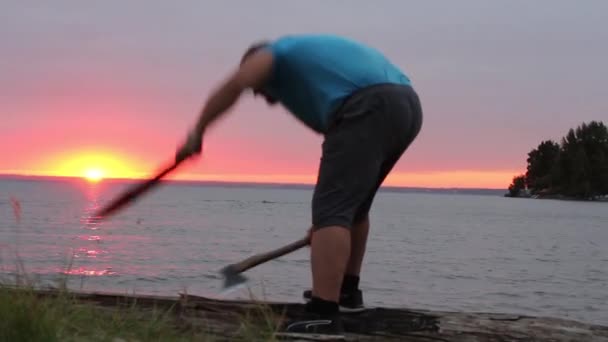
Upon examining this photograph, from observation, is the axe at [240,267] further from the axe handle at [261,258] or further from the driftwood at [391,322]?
the driftwood at [391,322]

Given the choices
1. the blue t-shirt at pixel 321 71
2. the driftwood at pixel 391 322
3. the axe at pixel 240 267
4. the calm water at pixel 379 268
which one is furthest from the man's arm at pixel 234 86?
the calm water at pixel 379 268

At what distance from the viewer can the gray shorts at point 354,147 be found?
3.98 m

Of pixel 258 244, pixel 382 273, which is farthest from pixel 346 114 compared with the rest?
pixel 258 244

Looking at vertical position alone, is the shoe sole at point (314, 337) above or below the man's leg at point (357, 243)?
below

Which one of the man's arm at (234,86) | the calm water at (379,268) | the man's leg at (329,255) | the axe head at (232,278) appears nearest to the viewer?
the man's arm at (234,86)

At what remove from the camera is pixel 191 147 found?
3.82 m

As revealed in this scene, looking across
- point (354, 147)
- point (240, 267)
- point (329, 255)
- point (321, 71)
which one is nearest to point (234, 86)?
point (321, 71)

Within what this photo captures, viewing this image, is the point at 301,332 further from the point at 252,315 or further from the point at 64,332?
the point at 64,332

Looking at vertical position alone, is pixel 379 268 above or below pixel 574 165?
below

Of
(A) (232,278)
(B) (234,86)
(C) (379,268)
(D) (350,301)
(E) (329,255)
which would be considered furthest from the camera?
(C) (379,268)

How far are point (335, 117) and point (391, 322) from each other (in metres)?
1.21

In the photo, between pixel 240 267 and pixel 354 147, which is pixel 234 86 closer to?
Result: pixel 354 147

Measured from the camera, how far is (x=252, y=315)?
170 inches

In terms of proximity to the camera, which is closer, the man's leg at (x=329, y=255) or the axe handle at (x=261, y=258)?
the man's leg at (x=329, y=255)
